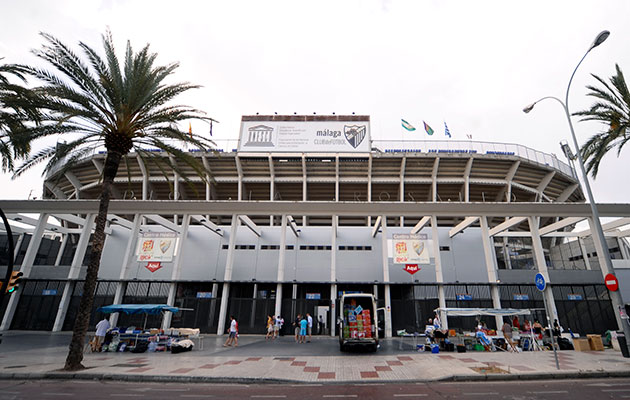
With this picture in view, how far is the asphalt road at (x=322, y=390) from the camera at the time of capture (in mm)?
7699

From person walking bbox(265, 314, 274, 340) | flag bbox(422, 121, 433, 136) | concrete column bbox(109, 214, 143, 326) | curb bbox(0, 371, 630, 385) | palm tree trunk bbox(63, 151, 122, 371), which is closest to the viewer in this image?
curb bbox(0, 371, 630, 385)

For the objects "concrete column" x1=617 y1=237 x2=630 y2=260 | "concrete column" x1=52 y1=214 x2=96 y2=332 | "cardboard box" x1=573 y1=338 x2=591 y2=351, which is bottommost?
"cardboard box" x1=573 y1=338 x2=591 y2=351

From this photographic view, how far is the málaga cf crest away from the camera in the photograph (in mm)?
31656

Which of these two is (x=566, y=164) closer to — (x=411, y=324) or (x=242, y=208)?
(x=411, y=324)

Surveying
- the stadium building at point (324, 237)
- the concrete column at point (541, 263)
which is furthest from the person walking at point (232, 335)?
the concrete column at point (541, 263)

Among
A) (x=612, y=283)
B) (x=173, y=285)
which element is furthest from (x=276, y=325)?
(x=612, y=283)

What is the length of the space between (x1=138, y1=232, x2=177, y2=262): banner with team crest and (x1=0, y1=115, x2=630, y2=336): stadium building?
99mm

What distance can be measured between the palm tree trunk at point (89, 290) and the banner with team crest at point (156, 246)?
1148cm

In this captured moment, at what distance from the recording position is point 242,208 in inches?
990

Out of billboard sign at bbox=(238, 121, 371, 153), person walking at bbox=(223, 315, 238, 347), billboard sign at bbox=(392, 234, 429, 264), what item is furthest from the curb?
billboard sign at bbox=(238, 121, 371, 153)

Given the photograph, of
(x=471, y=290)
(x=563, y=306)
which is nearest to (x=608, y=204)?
(x=563, y=306)

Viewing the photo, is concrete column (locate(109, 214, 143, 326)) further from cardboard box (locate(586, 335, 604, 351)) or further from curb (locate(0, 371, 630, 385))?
cardboard box (locate(586, 335, 604, 351))

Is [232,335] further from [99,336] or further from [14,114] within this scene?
[14,114]

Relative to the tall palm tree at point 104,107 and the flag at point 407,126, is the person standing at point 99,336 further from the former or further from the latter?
the flag at point 407,126
